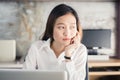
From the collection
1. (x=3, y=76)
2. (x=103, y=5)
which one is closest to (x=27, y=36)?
(x=103, y=5)

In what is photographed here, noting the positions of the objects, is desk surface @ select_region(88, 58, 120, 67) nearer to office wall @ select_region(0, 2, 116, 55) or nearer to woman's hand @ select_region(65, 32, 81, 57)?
office wall @ select_region(0, 2, 116, 55)

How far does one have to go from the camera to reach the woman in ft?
4.67

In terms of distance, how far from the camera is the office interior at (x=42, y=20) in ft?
11.2

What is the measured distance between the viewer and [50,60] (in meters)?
1.50

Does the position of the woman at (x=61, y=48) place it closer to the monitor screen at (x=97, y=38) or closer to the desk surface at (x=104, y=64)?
the desk surface at (x=104, y=64)

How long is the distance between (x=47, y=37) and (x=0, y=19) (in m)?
2.01

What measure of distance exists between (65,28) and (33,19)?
2.11 m

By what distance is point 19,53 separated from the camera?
3.46m

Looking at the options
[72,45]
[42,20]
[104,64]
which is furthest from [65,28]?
[42,20]

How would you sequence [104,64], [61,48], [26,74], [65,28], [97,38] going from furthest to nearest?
[97,38], [104,64], [61,48], [65,28], [26,74]

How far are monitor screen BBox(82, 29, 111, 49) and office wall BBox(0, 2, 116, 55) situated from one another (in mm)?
96

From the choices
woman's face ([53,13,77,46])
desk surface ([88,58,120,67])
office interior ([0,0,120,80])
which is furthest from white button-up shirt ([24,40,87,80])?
office interior ([0,0,120,80])

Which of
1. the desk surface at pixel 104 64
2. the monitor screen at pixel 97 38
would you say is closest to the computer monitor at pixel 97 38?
the monitor screen at pixel 97 38

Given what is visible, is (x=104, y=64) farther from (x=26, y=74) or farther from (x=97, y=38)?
(x=26, y=74)
